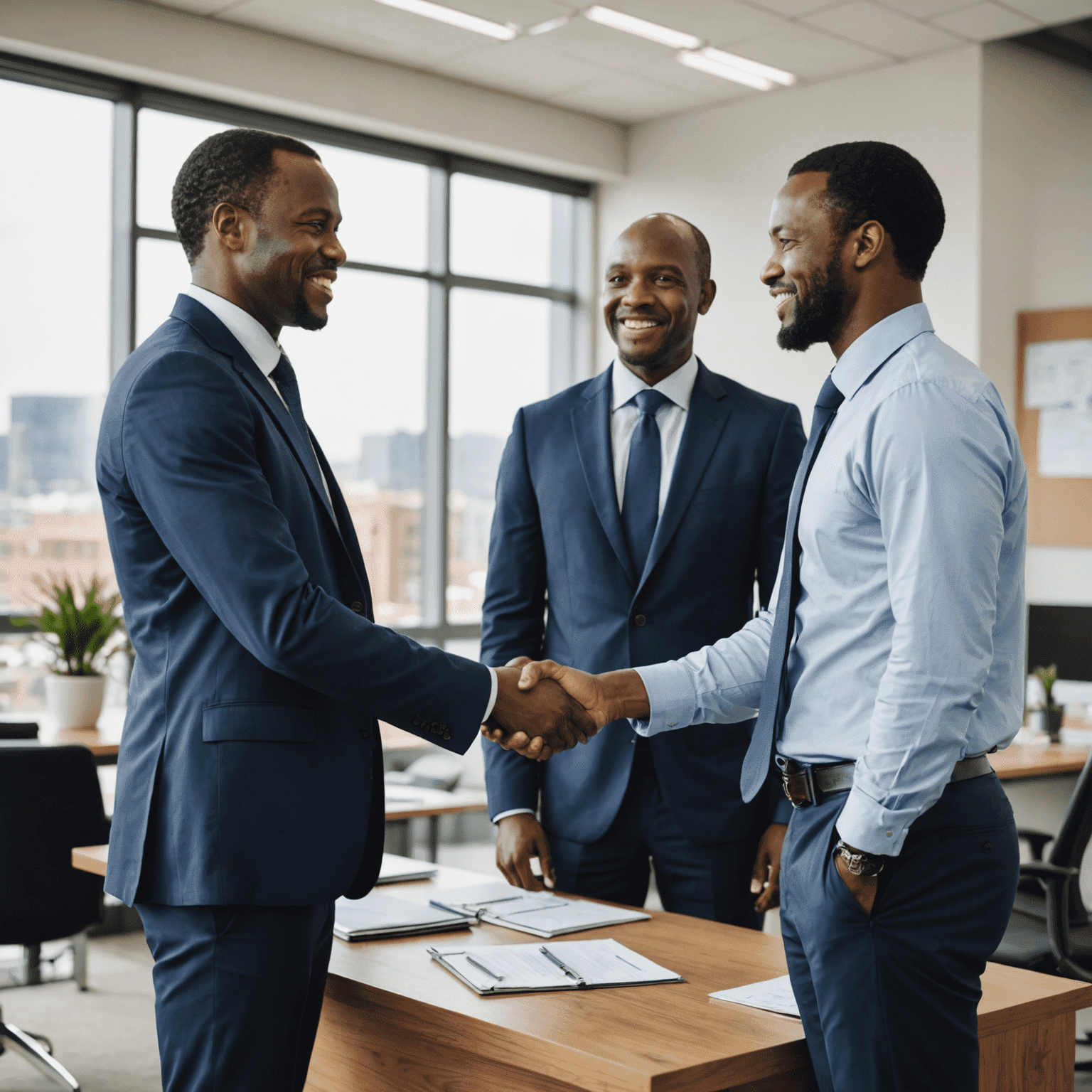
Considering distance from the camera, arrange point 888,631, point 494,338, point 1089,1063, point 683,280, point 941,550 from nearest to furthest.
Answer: point 941,550 → point 888,631 → point 683,280 → point 1089,1063 → point 494,338

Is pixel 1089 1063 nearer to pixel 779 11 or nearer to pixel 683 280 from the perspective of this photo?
pixel 683 280

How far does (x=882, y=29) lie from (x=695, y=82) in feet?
3.52

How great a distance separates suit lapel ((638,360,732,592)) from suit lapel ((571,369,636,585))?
0.06 m

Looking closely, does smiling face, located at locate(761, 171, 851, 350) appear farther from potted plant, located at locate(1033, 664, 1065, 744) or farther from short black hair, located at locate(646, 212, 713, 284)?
potted plant, located at locate(1033, 664, 1065, 744)

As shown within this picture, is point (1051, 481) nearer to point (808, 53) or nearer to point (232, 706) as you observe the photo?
point (808, 53)

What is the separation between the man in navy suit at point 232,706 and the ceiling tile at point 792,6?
4.29 meters

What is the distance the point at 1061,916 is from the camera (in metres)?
3.04

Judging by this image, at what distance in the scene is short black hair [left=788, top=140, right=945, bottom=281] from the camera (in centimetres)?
158

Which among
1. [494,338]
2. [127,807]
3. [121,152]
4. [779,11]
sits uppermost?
[779,11]

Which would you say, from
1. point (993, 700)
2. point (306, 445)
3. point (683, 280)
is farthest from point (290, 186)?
point (993, 700)

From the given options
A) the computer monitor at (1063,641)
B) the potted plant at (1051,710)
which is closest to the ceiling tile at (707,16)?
the computer monitor at (1063,641)

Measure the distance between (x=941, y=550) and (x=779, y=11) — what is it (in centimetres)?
462

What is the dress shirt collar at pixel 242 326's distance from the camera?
1.73 m

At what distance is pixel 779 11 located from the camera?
17.7 ft
